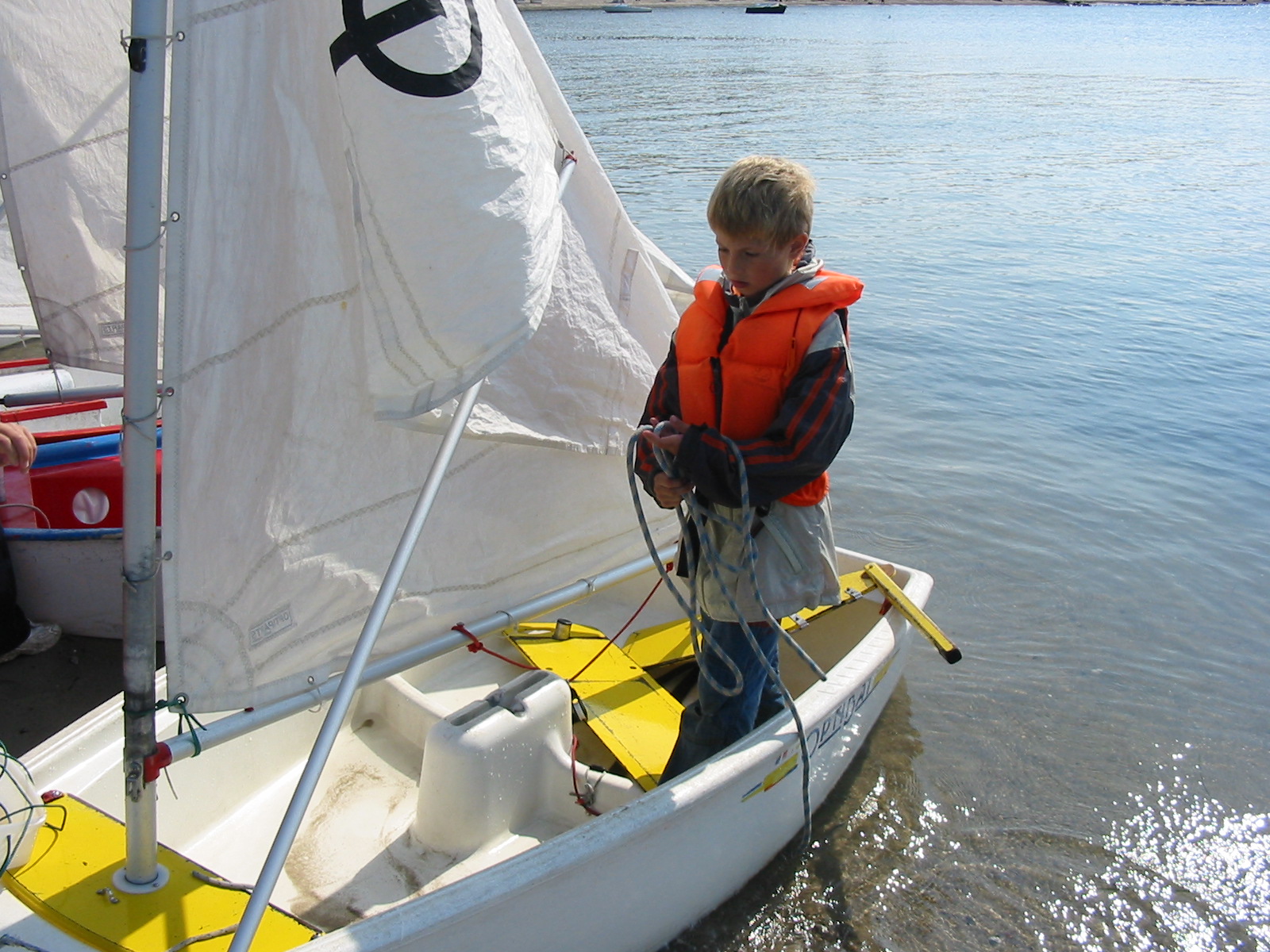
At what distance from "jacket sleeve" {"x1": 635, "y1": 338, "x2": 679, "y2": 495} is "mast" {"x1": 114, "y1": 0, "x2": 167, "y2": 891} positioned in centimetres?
107

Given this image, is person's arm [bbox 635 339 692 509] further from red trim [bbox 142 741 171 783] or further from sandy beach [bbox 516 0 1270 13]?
sandy beach [bbox 516 0 1270 13]

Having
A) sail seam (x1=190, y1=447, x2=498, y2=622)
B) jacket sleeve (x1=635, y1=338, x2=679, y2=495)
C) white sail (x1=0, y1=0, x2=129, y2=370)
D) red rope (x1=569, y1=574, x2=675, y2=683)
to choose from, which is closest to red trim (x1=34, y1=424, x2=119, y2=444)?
white sail (x1=0, y1=0, x2=129, y2=370)

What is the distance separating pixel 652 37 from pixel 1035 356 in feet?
116

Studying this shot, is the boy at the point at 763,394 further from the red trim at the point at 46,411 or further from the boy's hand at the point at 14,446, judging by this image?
the red trim at the point at 46,411

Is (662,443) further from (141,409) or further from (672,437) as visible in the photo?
(141,409)

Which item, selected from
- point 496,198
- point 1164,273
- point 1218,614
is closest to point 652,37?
point 1164,273

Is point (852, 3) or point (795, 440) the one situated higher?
point (795, 440)

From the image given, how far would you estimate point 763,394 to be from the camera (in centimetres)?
238

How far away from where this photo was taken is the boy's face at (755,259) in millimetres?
2262

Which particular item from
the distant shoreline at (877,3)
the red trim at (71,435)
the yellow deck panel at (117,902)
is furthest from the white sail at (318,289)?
the distant shoreline at (877,3)

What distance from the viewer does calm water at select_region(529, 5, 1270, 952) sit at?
137 inches

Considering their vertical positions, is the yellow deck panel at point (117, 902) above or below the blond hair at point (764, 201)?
below

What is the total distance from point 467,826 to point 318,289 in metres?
1.56

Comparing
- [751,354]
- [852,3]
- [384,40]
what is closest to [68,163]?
[384,40]
